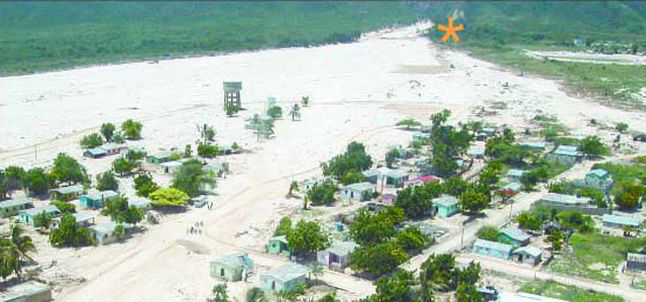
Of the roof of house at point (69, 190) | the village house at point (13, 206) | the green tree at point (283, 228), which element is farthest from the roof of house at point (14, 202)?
the green tree at point (283, 228)

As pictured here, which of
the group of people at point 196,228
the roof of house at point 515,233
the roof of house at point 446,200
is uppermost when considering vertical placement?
the roof of house at point 446,200

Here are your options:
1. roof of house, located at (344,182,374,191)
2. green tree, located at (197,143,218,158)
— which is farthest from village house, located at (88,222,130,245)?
green tree, located at (197,143,218,158)

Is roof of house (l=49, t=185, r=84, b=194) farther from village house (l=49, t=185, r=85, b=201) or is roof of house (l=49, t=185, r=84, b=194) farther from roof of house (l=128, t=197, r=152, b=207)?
roof of house (l=128, t=197, r=152, b=207)

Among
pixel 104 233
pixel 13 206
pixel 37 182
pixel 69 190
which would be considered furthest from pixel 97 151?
pixel 104 233

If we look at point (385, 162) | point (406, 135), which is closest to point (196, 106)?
point (406, 135)

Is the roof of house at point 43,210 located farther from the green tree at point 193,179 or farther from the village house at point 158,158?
the village house at point 158,158

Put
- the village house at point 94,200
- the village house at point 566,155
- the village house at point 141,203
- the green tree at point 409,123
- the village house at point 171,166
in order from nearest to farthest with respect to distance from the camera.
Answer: the village house at point 141,203 < the village house at point 94,200 < the village house at point 171,166 < the village house at point 566,155 < the green tree at point 409,123

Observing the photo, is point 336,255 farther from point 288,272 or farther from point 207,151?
point 207,151
